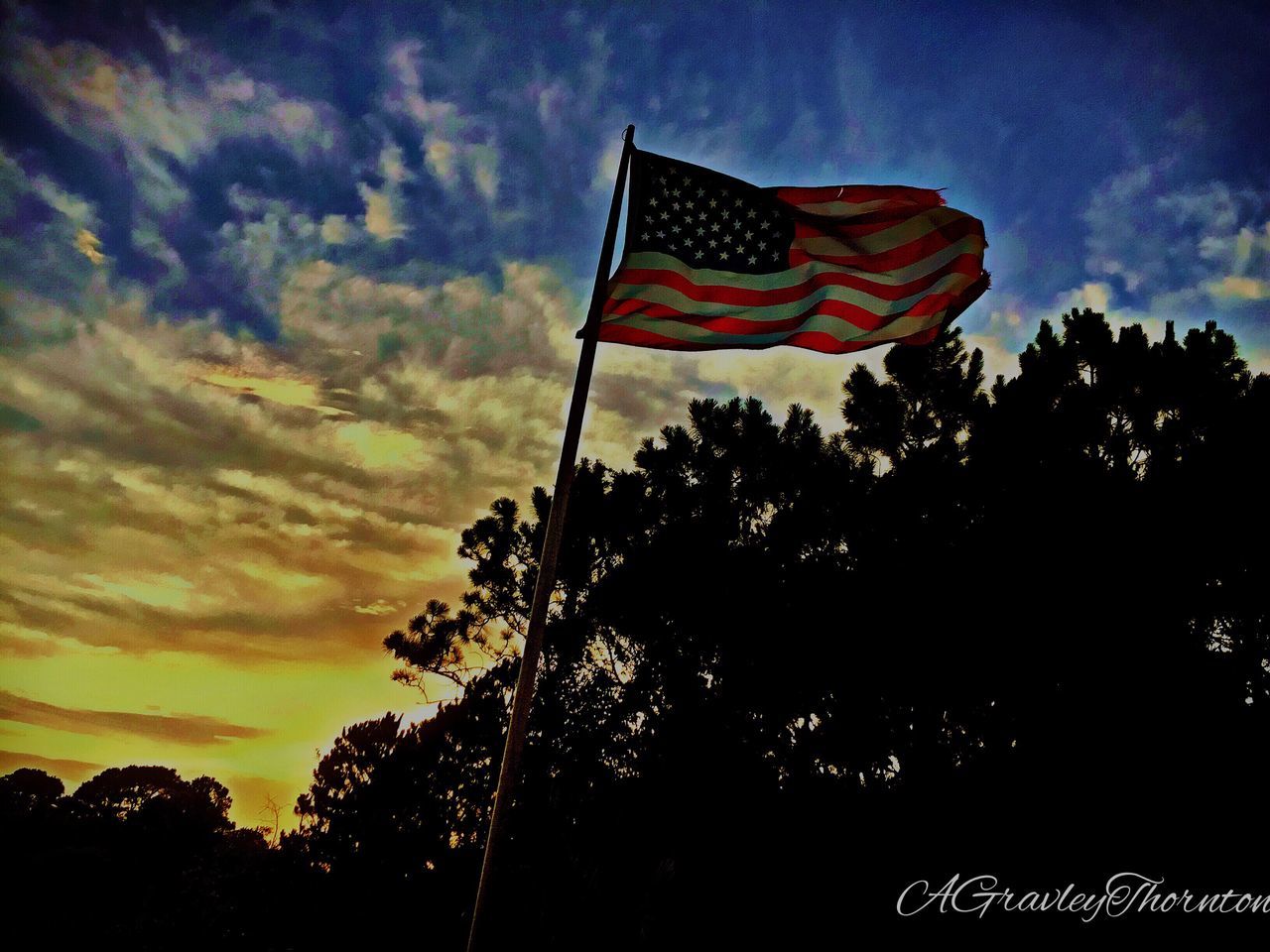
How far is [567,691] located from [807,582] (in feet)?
24.8

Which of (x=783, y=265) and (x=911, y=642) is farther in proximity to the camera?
(x=911, y=642)

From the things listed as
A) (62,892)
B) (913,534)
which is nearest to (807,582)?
(913,534)

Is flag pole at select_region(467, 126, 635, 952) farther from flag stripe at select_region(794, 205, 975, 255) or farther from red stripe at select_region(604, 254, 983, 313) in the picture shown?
flag stripe at select_region(794, 205, 975, 255)

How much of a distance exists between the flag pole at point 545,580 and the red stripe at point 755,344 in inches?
15.7

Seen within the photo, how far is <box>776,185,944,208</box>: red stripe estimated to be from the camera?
5883mm

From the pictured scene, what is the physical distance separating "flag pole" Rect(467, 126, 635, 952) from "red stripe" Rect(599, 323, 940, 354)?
398mm

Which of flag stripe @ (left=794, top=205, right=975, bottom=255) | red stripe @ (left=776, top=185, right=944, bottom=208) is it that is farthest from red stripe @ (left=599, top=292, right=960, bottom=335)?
red stripe @ (left=776, top=185, right=944, bottom=208)

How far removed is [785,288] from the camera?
19.0 ft

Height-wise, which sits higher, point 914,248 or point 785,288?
point 914,248

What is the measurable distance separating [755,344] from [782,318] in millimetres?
415

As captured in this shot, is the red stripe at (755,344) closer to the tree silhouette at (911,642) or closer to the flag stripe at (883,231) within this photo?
the flag stripe at (883,231)

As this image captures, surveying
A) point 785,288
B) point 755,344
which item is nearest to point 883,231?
point 785,288

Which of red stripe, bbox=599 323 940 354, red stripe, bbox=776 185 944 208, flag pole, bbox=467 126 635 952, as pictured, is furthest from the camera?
red stripe, bbox=776 185 944 208

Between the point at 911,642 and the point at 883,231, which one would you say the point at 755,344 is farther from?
→ the point at 911,642
